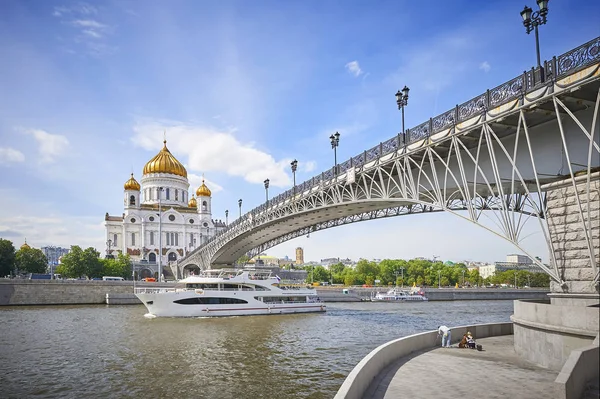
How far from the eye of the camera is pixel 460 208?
25.1 metres

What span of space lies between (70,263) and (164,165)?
3986 centimetres

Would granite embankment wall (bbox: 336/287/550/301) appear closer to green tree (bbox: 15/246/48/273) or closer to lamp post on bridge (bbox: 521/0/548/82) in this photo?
green tree (bbox: 15/246/48/273)

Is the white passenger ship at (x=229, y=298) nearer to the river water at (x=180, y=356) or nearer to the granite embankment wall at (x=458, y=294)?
the river water at (x=180, y=356)

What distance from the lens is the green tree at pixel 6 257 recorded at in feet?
213

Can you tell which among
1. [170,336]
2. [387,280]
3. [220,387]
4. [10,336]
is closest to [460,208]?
[220,387]

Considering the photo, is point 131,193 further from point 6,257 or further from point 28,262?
point 6,257

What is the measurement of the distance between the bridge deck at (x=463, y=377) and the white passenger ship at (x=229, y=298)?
27.6 meters

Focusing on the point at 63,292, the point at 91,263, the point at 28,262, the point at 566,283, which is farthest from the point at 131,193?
the point at 566,283

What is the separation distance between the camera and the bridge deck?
9.78 metres

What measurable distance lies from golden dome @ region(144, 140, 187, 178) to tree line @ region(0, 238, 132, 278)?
28445mm

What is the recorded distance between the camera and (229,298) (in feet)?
132

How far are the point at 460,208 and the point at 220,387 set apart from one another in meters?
16.0

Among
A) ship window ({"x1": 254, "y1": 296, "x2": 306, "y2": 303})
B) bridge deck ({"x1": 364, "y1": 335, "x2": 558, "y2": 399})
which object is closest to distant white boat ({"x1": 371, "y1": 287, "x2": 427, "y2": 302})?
ship window ({"x1": 254, "y1": 296, "x2": 306, "y2": 303})

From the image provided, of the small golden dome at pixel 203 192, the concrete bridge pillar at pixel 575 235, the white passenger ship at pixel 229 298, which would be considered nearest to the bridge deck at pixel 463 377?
the concrete bridge pillar at pixel 575 235
